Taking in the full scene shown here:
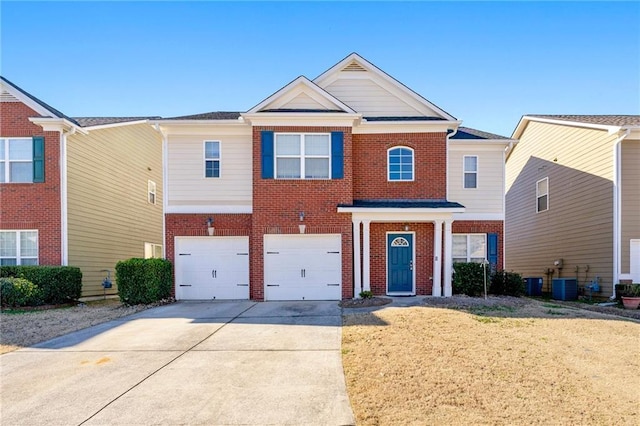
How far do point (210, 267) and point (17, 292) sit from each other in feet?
18.1

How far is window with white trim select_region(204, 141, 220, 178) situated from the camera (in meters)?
14.6

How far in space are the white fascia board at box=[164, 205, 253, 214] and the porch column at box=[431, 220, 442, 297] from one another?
622 cm

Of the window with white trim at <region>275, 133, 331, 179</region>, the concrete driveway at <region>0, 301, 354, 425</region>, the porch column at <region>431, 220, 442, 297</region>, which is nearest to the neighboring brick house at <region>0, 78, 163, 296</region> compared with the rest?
the concrete driveway at <region>0, 301, 354, 425</region>

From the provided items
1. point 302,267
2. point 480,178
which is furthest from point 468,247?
point 302,267

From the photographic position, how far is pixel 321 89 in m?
13.8

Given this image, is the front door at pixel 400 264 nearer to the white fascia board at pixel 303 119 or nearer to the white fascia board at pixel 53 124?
the white fascia board at pixel 303 119

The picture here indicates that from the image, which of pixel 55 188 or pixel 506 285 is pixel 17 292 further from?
pixel 506 285

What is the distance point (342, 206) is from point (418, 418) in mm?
9254

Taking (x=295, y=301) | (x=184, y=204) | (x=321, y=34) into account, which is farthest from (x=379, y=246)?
(x=321, y=34)

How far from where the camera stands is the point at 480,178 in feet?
51.1

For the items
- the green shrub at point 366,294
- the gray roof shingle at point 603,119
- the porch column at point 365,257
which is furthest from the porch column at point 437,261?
the gray roof shingle at point 603,119

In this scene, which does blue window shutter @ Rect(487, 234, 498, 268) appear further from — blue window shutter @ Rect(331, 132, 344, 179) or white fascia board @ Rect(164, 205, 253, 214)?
white fascia board @ Rect(164, 205, 253, 214)

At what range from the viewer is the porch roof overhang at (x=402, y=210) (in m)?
13.4

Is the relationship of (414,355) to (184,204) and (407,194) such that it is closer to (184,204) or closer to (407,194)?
(407,194)
